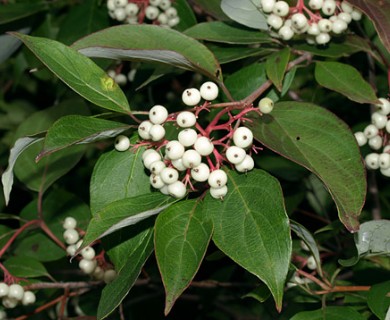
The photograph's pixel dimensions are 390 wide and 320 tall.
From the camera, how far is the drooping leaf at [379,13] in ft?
4.84

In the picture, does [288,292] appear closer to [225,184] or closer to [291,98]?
[225,184]

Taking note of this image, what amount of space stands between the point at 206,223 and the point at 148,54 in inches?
15.0

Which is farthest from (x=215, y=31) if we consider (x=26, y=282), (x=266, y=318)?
(x=266, y=318)

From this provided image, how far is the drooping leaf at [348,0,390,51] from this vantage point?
4.84ft

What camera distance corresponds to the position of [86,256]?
202 cm

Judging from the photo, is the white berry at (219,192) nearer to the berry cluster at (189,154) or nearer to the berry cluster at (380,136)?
the berry cluster at (189,154)

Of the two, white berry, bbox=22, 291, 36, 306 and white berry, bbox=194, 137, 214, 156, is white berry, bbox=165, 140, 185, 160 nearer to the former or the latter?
white berry, bbox=194, 137, 214, 156

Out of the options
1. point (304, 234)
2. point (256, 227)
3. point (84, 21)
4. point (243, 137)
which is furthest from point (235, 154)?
point (84, 21)

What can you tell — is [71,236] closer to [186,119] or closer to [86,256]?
[86,256]

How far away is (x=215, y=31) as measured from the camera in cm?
183

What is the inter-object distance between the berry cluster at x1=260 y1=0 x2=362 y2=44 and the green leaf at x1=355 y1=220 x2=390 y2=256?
506 mm

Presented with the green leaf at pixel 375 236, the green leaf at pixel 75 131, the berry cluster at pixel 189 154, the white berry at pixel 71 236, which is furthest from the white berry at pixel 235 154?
the white berry at pixel 71 236

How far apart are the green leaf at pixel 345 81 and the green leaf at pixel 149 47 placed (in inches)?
12.5

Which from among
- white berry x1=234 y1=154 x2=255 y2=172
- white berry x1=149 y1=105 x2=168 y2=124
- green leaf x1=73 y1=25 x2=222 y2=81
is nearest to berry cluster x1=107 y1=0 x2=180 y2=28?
green leaf x1=73 y1=25 x2=222 y2=81
